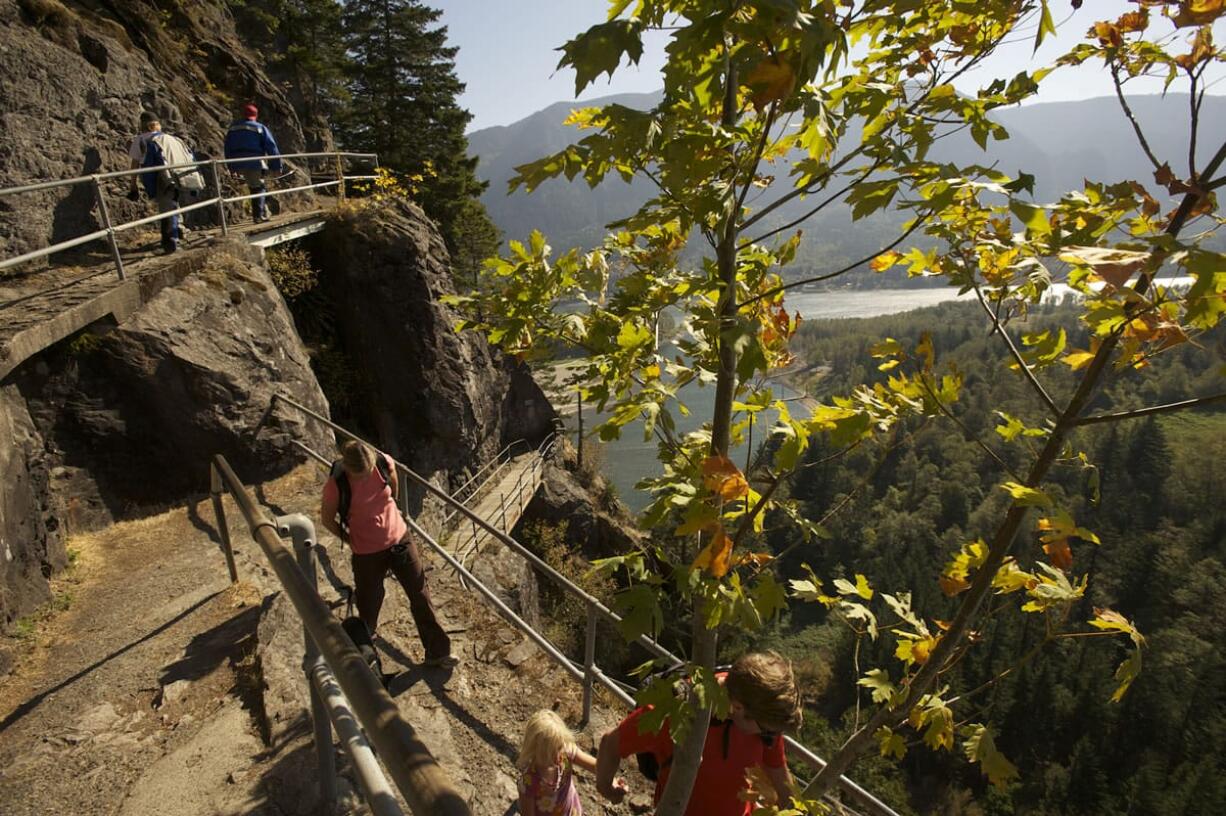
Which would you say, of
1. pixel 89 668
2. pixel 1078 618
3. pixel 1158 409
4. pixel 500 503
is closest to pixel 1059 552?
pixel 1158 409

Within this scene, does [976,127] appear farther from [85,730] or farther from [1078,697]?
[1078,697]

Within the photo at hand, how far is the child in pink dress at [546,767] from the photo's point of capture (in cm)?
284

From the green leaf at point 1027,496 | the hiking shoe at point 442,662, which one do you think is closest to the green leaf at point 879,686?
the green leaf at point 1027,496

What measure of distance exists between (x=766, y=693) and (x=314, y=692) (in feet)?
5.39

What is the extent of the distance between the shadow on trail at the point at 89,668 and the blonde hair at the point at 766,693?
4.65 metres

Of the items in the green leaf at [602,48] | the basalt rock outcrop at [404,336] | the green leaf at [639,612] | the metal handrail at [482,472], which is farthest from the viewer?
the metal handrail at [482,472]

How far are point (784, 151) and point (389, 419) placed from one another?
16.0 m

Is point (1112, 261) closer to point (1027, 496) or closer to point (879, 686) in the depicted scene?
point (1027, 496)

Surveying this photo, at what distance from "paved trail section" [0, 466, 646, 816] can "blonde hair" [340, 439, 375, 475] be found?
1.09 metres

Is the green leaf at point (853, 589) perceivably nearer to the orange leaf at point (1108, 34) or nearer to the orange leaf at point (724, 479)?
the orange leaf at point (724, 479)

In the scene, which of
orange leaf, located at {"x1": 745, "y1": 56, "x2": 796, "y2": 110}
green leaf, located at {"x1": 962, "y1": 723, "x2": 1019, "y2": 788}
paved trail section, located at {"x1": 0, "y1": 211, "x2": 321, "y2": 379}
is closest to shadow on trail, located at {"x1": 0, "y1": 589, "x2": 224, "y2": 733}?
paved trail section, located at {"x1": 0, "y1": 211, "x2": 321, "y2": 379}

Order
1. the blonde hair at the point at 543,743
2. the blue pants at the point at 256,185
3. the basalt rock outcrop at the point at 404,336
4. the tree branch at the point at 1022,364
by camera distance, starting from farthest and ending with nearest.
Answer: the basalt rock outcrop at the point at 404,336
the blue pants at the point at 256,185
the blonde hair at the point at 543,743
the tree branch at the point at 1022,364

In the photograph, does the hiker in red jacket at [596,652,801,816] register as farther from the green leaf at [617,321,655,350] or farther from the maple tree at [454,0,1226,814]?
the green leaf at [617,321,655,350]

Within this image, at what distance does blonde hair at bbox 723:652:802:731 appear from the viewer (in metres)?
2.31
